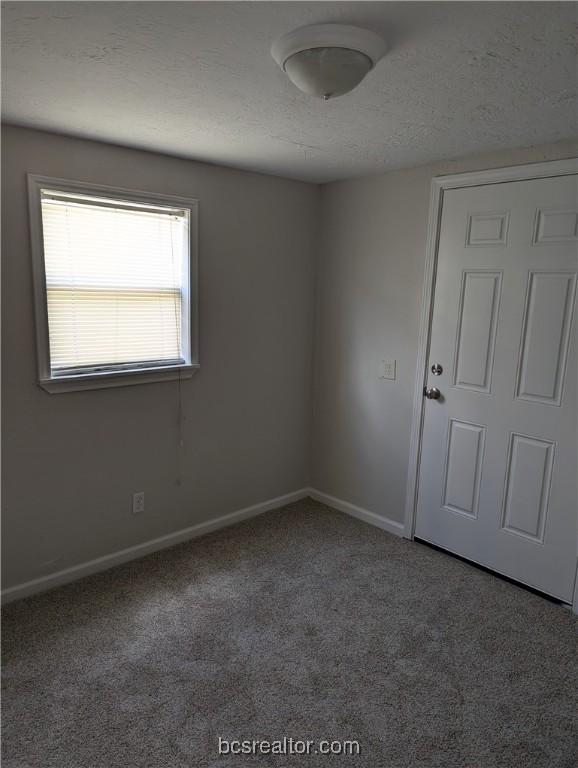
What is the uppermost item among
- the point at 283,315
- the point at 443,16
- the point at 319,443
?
the point at 443,16

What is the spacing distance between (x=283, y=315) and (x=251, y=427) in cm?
80

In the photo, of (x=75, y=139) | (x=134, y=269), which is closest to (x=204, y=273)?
(x=134, y=269)

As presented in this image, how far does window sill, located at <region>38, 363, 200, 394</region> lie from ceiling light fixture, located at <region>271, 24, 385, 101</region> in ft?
5.67

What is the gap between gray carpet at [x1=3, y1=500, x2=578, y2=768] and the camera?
1785 millimetres

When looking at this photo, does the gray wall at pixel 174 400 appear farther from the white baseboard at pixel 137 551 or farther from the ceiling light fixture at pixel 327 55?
the ceiling light fixture at pixel 327 55

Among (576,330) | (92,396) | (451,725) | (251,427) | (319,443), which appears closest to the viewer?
(451,725)

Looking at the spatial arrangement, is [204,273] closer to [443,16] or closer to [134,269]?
[134,269]

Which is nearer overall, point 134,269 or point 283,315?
point 134,269

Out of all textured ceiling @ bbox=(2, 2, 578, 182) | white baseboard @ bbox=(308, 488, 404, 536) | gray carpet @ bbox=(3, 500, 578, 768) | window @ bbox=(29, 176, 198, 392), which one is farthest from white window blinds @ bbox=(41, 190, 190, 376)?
white baseboard @ bbox=(308, 488, 404, 536)

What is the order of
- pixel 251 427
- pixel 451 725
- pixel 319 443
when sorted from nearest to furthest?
pixel 451 725 → pixel 251 427 → pixel 319 443

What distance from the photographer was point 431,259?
2951 millimetres

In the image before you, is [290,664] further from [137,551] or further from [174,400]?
[174,400]

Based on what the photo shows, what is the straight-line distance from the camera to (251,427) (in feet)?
11.3

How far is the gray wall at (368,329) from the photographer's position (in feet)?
10.1
